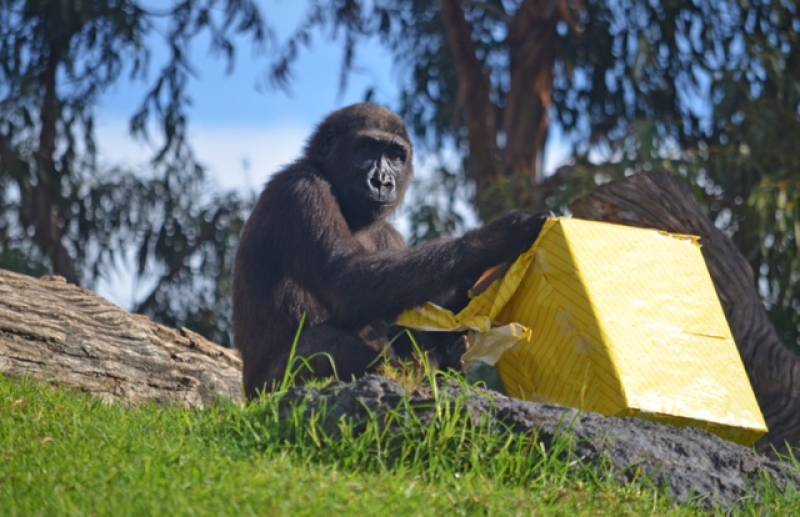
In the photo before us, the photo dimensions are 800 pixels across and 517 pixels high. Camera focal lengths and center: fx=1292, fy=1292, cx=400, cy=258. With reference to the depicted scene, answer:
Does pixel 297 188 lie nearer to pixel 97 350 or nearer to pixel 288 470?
pixel 97 350

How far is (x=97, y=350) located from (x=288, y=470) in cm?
286

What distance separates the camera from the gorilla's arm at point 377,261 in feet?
23.0

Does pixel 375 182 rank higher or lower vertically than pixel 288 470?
higher

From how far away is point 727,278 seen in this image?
28.0 ft

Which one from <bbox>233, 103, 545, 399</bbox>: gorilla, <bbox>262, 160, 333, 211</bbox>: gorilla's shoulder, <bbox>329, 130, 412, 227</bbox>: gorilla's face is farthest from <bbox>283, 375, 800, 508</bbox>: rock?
<bbox>329, 130, 412, 227</bbox>: gorilla's face

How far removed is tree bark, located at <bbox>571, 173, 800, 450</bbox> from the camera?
8406mm

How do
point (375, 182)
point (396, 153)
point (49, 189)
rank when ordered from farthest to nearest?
point (49, 189)
point (396, 153)
point (375, 182)

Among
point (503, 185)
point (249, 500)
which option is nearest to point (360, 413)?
point (249, 500)

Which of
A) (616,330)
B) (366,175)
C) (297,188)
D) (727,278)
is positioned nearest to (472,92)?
(727,278)

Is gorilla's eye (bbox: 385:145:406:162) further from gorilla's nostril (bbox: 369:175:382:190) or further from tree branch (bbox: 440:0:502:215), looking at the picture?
tree branch (bbox: 440:0:502:215)

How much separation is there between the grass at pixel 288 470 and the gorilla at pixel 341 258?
1.31 metres

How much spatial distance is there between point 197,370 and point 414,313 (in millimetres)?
1632

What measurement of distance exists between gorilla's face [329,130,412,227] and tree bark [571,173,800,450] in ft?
4.42

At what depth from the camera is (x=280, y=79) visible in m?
17.4
